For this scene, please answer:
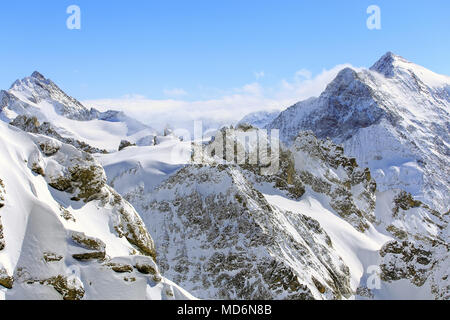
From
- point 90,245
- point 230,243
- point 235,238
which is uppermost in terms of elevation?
point 90,245

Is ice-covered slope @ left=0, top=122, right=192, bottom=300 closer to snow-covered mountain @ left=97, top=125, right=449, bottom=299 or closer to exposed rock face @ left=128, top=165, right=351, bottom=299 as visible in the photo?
exposed rock face @ left=128, top=165, right=351, bottom=299

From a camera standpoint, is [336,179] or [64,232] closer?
[64,232]

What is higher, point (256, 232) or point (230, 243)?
point (256, 232)

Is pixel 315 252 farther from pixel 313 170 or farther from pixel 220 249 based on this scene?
pixel 313 170

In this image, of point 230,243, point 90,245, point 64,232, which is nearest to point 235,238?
point 230,243

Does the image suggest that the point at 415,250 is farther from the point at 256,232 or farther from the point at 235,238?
the point at 235,238

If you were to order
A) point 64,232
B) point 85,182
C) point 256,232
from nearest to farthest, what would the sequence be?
point 64,232, point 85,182, point 256,232

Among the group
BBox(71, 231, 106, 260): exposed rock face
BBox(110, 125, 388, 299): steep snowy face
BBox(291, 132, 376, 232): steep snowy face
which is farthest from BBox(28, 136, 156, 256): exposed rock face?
BBox(291, 132, 376, 232): steep snowy face
